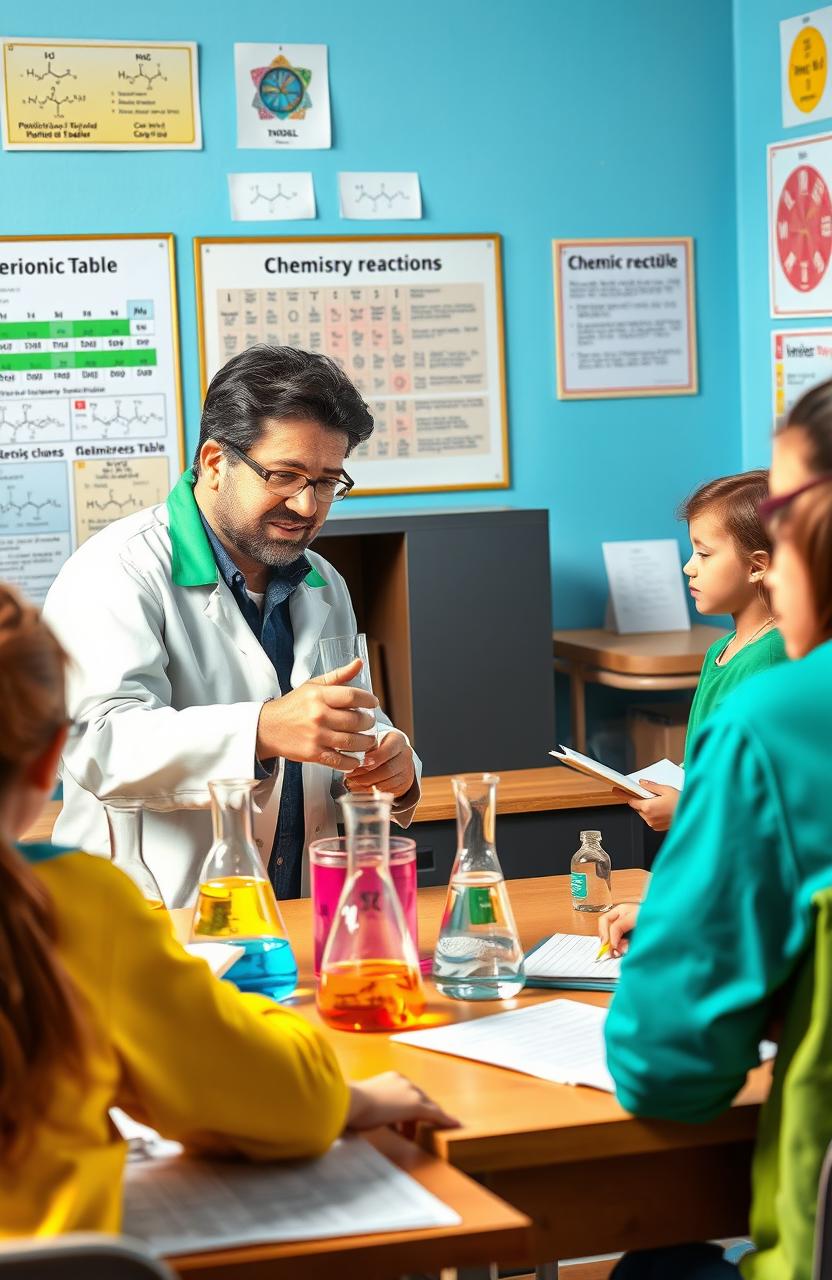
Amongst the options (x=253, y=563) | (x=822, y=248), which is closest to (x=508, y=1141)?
(x=253, y=563)

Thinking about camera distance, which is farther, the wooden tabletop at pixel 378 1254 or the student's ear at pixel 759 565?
the student's ear at pixel 759 565

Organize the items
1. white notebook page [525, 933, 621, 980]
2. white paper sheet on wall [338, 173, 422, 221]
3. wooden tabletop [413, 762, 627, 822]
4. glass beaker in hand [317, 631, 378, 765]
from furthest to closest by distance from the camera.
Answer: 1. white paper sheet on wall [338, 173, 422, 221]
2. wooden tabletop [413, 762, 627, 822]
3. glass beaker in hand [317, 631, 378, 765]
4. white notebook page [525, 933, 621, 980]

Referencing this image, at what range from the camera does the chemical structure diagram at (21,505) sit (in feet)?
11.7

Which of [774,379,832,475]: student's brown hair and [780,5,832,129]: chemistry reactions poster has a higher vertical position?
[780,5,832,129]: chemistry reactions poster

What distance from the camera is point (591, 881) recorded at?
6.20ft

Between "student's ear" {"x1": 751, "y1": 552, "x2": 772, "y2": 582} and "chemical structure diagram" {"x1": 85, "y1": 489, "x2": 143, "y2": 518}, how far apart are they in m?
1.61

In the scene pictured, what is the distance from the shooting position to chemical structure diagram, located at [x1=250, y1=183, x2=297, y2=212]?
362cm

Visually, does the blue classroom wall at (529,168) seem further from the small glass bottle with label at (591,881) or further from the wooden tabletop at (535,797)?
the small glass bottle with label at (591,881)

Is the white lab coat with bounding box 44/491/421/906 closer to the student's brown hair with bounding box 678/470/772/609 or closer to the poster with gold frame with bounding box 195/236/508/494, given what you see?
the student's brown hair with bounding box 678/470/772/609

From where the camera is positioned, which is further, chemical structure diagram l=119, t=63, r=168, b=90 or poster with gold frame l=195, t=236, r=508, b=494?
poster with gold frame l=195, t=236, r=508, b=494

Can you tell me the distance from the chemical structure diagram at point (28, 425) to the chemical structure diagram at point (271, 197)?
683mm

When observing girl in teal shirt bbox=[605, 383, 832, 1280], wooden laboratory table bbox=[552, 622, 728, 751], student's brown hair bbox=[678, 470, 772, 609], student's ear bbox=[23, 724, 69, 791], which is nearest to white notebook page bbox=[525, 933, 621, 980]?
girl in teal shirt bbox=[605, 383, 832, 1280]

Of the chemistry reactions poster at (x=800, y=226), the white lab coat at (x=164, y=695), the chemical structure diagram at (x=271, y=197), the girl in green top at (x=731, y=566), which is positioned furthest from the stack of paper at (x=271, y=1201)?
the chemistry reactions poster at (x=800, y=226)

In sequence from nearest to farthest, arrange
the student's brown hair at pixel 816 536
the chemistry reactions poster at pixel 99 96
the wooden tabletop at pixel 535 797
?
the student's brown hair at pixel 816 536 < the wooden tabletop at pixel 535 797 < the chemistry reactions poster at pixel 99 96
